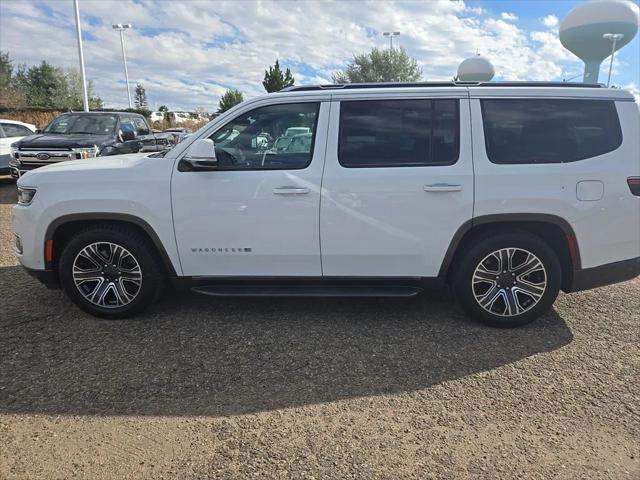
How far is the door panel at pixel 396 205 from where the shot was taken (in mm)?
3600

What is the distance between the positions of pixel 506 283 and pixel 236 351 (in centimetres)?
228

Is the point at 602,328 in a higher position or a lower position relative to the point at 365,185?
lower

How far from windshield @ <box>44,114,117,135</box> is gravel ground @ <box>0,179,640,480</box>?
7.02 meters

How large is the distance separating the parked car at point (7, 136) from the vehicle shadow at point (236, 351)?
9005 mm

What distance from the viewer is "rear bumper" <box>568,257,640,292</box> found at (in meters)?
3.73

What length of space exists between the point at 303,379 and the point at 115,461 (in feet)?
4.04

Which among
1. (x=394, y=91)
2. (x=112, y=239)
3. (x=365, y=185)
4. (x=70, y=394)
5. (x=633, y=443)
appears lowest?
(x=633, y=443)

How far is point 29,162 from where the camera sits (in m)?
9.45

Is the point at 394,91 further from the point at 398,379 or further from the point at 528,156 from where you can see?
the point at 398,379

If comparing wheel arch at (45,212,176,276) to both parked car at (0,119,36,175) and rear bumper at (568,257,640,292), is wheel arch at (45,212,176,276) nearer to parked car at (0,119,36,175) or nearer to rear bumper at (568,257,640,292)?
rear bumper at (568,257,640,292)

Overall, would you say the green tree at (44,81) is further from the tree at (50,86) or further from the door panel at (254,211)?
the door panel at (254,211)

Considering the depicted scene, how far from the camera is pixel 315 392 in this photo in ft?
9.76

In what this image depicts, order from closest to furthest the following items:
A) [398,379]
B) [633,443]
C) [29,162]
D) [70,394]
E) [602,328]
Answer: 1. [633,443]
2. [70,394]
3. [398,379]
4. [602,328]
5. [29,162]

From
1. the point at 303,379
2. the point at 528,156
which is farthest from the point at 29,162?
the point at 528,156
